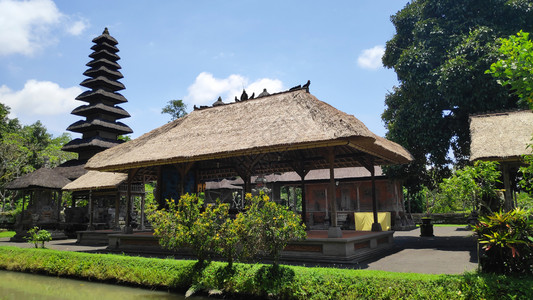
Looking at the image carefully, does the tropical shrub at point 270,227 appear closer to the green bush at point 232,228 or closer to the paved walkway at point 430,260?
the green bush at point 232,228

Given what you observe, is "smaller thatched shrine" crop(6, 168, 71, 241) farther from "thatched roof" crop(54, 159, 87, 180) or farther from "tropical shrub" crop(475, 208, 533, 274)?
"tropical shrub" crop(475, 208, 533, 274)

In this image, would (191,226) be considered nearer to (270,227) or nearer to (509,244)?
(270,227)

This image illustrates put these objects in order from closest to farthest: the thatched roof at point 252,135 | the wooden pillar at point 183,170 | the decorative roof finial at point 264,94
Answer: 1. the thatched roof at point 252,135
2. the wooden pillar at point 183,170
3. the decorative roof finial at point 264,94

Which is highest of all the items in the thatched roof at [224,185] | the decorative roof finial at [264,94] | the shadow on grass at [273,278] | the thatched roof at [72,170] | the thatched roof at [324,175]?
the decorative roof finial at [264,94]

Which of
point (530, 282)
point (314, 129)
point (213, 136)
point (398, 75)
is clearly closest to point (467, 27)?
point (398, 75)

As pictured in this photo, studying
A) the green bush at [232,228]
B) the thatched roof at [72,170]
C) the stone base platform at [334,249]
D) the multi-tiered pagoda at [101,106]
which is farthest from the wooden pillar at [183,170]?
the multi-tiered pagoda at [101,106]

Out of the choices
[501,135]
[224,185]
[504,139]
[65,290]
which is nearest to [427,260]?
[504,139]

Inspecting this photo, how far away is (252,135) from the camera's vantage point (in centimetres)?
1252

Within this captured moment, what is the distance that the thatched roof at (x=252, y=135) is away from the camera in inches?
432

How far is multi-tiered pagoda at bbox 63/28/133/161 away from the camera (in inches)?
1182

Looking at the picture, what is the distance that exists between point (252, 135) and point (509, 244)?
26.2 feet

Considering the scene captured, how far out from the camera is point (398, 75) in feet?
64.8

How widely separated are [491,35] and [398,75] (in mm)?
4556

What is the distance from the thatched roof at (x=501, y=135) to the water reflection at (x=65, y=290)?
31.5ft
